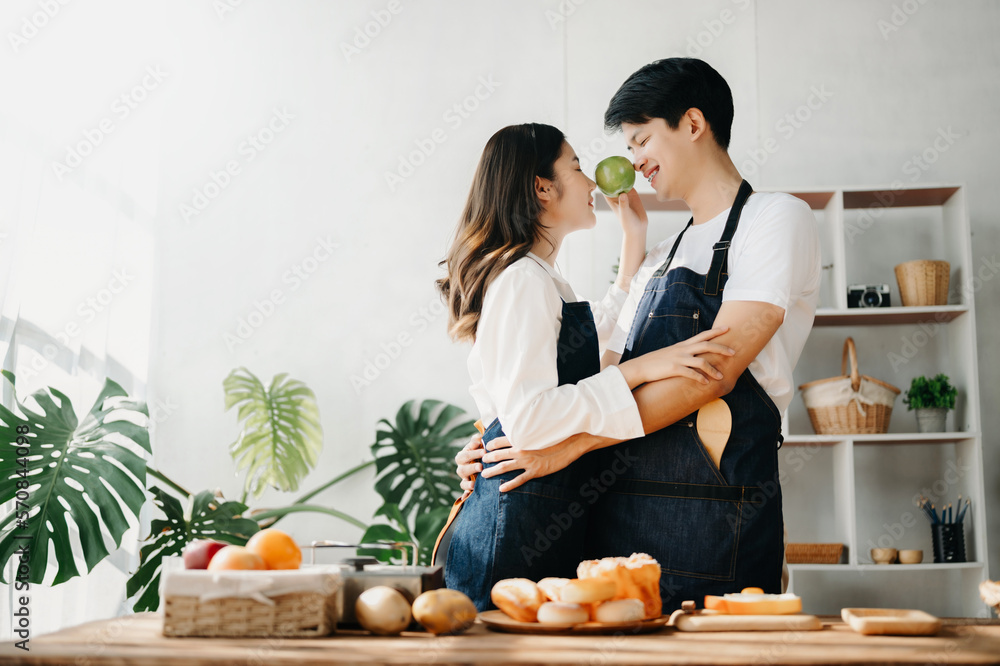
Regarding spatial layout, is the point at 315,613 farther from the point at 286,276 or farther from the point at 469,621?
the point at 286,276

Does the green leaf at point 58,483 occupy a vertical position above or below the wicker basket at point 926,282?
below

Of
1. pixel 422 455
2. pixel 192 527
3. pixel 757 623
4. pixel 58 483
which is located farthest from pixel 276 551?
pixel 422 455

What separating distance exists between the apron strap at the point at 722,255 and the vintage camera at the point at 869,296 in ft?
5.88

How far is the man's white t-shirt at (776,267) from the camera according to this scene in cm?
153

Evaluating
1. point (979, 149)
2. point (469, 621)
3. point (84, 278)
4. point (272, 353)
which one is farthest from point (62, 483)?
point (979, 149)

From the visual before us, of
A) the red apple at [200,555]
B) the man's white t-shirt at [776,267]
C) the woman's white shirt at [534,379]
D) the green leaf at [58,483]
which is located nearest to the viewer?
the red apple at [200,555]

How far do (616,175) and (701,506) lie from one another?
90 cm

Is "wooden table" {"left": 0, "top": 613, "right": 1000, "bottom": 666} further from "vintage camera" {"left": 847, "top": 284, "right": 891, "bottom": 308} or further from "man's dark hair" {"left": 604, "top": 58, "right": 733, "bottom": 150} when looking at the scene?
"vintage camera" {"left": 847, "top": 284, "right": 891, "bottom": 308}

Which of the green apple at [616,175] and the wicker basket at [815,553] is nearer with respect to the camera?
the green apple at [616,175]

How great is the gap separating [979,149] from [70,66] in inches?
152

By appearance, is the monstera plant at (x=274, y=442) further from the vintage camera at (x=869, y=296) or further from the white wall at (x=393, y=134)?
the vintage camera at (x=869, y=296)

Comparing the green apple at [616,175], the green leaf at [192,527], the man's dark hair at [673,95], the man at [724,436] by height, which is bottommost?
the green leaf at [192,527]

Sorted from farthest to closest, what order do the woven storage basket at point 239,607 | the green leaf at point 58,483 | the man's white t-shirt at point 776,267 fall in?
1. the green leaf at point 58,483
2. the man's white t-shirt at point 776,267
3. the woven storage basket at point 239,607

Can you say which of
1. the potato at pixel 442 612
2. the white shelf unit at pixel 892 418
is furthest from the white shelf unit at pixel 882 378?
the potato at pixel 442 612
